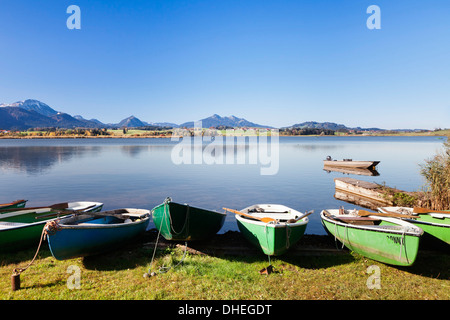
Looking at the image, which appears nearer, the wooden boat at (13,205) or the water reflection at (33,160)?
the wooden boat at (13,205)

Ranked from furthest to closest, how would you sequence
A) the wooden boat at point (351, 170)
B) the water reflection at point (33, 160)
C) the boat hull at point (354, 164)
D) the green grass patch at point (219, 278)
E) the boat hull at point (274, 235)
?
the water reflection at point (33, 160) < the boat hull at point (354, 164) < the wooden boat at point (351, 170) < the boat hull at point (274, 235) < the green grass patch at point (219, 278)

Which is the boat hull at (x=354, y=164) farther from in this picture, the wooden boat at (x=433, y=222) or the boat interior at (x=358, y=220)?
the boat interior at (x=358, y=220)

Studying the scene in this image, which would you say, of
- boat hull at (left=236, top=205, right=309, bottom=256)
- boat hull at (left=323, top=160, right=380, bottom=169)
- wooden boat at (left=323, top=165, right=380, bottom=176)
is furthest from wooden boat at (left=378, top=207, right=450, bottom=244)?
boat hull at (left=323, top=160, right=380, bottom=169)

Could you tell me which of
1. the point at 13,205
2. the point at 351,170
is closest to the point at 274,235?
the point at 13,205

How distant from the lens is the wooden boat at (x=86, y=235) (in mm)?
9055

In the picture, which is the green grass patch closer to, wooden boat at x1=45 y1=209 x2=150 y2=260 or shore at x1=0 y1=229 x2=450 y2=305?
shore at x1=0 y1=229 x2=450 y2=305

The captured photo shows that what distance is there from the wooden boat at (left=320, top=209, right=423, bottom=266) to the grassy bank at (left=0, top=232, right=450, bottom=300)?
0.49 metres

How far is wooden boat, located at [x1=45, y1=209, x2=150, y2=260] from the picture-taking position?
9.05 metres

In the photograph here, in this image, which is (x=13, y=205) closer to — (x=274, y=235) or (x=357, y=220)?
(x=274, y=235)

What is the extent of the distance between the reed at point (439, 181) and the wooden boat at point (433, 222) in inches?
186

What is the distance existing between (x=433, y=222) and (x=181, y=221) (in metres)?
10.5

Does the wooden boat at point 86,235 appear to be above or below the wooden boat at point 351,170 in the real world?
above

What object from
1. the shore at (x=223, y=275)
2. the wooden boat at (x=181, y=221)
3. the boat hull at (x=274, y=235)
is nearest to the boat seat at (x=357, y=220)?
the shore at (x=223, y=275)
